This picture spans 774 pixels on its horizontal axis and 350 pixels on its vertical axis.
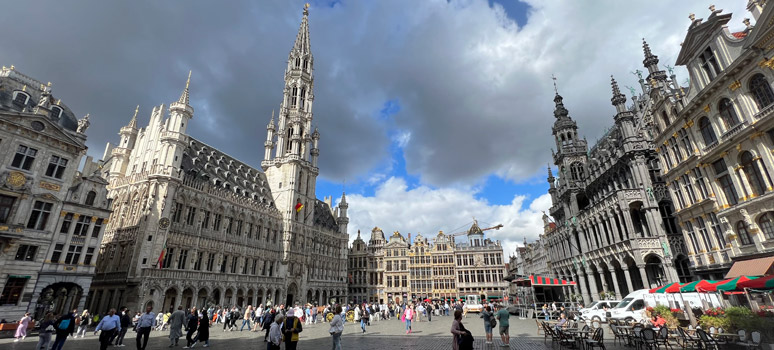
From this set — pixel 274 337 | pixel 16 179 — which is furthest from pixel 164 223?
pixel 274 337

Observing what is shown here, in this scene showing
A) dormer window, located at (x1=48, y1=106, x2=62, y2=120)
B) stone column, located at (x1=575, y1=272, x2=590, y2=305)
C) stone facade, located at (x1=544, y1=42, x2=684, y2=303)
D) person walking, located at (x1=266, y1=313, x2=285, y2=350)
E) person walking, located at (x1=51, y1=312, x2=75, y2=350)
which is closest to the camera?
person walking, located at (x1=266, y1=313, x2=285, y2=350)

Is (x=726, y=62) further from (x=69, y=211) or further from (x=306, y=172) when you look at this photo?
(x=306, y=172)

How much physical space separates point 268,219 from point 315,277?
47.5 ft

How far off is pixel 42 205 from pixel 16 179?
2.32 metres

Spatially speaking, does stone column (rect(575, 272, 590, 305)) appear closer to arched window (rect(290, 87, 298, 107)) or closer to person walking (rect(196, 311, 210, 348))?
→ person walking (rect(196, 311, 210, 348))

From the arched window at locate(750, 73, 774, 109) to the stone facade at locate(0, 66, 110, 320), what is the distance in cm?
4430

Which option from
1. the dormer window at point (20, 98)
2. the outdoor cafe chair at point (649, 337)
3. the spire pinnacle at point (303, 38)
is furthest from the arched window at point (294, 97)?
the outdoor cafe chair at point (649, 337)

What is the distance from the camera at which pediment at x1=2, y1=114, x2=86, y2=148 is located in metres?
23.3

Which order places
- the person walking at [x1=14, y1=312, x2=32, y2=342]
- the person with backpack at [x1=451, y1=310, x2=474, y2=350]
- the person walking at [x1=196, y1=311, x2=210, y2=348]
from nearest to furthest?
the person with backpack at [x1=451, y1=310, x2=474, y2=350] → the person walking at [x1=196, y1=311, x2=210, y2=348] → the person walking at [x1=14, y1=312, x2=32, y2=342]

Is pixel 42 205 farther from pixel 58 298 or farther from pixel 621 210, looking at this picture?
pixel 621 210

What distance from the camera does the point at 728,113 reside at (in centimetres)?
2012

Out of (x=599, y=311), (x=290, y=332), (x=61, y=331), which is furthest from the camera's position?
(x=599, y=311)

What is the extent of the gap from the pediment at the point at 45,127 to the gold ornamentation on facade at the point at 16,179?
3.16m

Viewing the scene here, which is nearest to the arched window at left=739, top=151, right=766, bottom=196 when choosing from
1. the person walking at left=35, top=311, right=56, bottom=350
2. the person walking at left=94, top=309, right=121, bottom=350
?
the person walking at left=94, top=309, right=121, bottom=350
